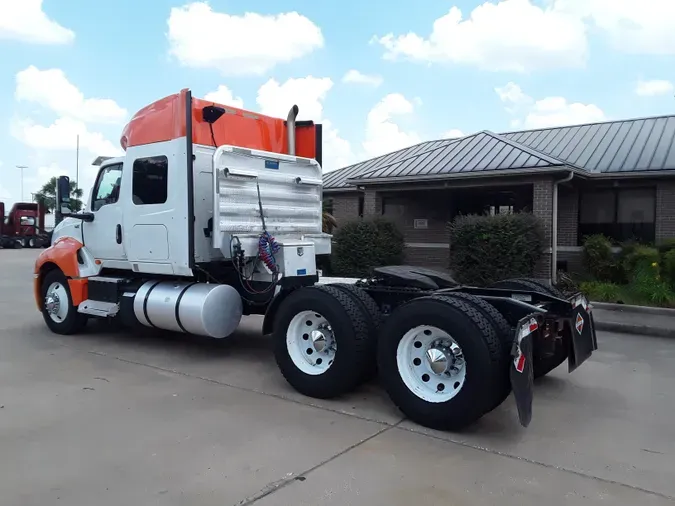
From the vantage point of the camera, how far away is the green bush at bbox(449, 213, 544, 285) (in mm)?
12711

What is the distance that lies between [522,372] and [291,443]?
6.31ft

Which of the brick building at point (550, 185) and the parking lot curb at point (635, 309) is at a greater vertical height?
the brick building at point (550, 185)

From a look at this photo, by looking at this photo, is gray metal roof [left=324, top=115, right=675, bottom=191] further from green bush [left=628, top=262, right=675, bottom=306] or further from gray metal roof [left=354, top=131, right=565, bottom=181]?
green bush [left=628, top=262, right=675, bottom=306]

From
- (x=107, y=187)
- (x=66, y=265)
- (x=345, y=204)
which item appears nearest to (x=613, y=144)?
(x=345, y=204)

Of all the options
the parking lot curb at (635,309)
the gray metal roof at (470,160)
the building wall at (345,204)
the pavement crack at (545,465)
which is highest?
the gray metal roof at (470,160)

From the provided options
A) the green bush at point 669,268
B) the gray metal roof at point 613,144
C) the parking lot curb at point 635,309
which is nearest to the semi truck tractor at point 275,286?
the parking lot curb at point 635,309

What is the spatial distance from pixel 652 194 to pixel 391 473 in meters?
13.9

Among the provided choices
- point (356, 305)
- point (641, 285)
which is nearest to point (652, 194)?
point (641, 285)

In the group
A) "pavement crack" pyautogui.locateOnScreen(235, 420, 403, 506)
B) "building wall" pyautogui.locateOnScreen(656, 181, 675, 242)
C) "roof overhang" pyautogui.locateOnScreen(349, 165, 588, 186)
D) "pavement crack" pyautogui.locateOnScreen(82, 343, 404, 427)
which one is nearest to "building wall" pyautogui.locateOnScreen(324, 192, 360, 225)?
"roof overhang" pyautogui.locateOnScreen(349, 165, 588, 186)

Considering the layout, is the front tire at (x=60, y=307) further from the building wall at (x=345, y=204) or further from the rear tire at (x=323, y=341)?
the building wall at (x=345, y=204)

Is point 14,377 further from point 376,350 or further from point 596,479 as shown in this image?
point 596,479

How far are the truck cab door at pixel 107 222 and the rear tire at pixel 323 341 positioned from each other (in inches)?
133

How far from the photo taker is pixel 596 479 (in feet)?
13.4

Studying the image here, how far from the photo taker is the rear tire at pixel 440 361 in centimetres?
473
